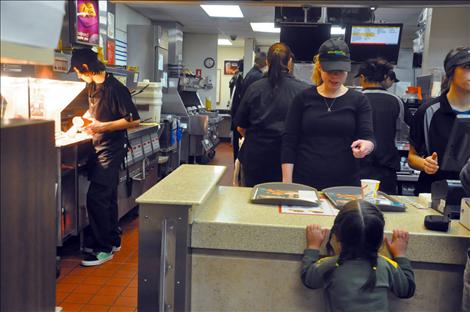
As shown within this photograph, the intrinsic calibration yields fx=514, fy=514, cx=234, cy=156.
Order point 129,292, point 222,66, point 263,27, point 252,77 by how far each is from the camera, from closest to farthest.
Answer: point 129,292, point 252,77, point 263,27, point 222,66

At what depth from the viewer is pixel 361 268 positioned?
5.72 feet

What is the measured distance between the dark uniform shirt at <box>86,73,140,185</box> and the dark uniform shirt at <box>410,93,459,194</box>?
2219 millimetres

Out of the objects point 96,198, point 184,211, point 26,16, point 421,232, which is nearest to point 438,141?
point 421,232

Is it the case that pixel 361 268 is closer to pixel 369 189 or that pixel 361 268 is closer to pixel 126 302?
pixel 369 189

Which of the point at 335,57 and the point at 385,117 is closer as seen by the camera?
the point at 335,57

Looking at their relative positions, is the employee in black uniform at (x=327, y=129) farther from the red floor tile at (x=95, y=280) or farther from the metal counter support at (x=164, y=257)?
the red floor tile at (x=95, y=280)

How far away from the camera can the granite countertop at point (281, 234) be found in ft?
5.98

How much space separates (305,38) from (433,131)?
3259mm

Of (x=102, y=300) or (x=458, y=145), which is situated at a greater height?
(x=458, y=145)

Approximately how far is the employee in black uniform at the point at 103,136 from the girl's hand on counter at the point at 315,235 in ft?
8.34

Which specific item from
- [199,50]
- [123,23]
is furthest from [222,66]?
[123,23]

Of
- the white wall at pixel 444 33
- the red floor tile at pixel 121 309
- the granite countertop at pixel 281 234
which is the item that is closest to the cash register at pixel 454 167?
the granite countertop at pixel 281 234

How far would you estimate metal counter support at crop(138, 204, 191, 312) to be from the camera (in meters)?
1.82

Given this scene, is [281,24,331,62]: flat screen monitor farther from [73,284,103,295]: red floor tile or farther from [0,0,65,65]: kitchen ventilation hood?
[0,0,65,65]: kitchen ventilation hood
